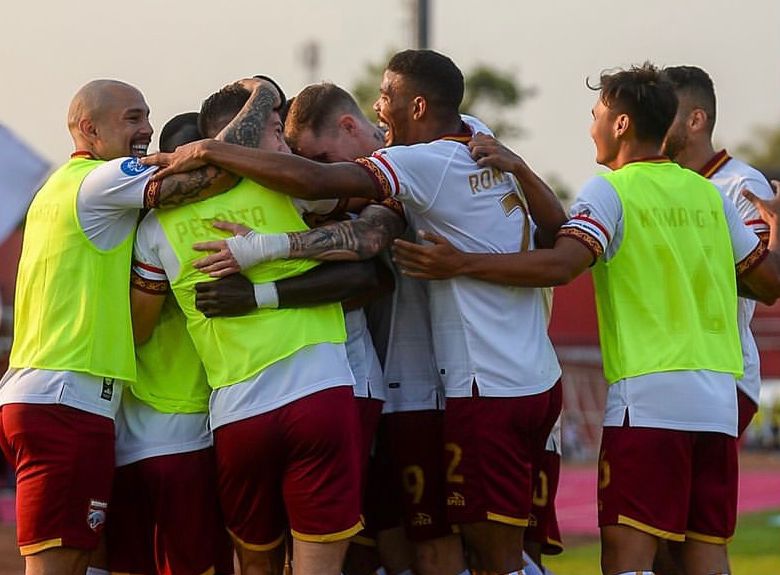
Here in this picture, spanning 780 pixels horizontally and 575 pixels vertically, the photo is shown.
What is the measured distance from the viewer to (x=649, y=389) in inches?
249

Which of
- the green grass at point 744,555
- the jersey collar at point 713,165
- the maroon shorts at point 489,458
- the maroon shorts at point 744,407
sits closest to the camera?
the maroon shorts at point 489,458

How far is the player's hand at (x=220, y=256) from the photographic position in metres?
5.82

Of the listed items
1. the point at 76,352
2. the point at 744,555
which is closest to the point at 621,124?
the point at 76,352

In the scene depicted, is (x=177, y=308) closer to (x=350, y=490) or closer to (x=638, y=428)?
(x=350, y=490)

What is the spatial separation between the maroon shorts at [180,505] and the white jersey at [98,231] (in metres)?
0.33

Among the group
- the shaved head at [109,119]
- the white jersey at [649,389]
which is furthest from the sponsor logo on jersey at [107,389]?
the white jersey at [649,389]

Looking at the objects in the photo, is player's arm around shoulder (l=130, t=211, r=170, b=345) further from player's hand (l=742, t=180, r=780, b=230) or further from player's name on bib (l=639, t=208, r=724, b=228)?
player's hand (l=742, t=180, r=780, b=230)

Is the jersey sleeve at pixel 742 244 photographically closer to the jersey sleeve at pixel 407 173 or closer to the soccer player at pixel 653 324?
the soccer player at pixel 653 324

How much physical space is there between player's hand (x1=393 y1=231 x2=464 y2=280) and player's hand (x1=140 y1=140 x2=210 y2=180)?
2.90ft

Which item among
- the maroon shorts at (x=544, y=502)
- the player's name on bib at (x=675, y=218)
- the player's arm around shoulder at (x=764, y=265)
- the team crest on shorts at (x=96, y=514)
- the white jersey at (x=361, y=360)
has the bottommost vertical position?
the maroon shorts at (x=544, y=502)

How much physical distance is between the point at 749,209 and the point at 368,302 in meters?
2.06

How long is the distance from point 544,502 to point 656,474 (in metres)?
0.69

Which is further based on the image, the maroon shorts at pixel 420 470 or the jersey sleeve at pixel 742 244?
the jersey sleeve at pixel 742 244

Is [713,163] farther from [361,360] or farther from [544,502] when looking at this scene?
[361,360]
